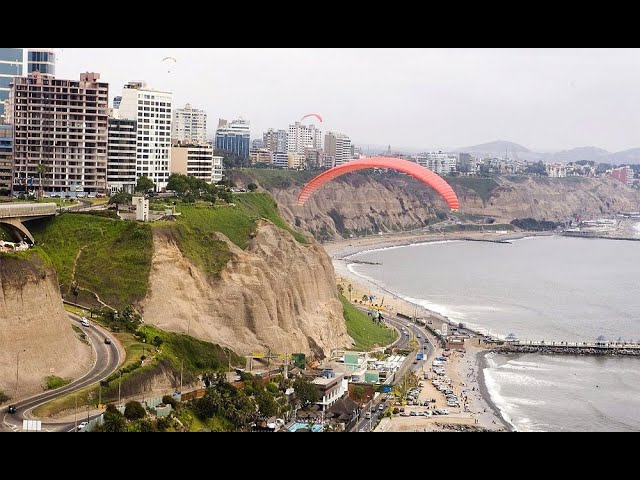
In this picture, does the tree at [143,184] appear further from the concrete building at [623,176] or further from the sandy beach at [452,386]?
the concrete building at [623,176]

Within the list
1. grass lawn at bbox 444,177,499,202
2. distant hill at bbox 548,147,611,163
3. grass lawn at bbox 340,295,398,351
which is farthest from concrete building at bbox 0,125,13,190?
distant hill at bbox 548,147,611,163

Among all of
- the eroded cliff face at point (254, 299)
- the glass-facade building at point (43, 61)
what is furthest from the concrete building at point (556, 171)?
the eroded cliff face at point (254, 299)

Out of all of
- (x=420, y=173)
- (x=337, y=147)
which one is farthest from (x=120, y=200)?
(x=337, y=147)

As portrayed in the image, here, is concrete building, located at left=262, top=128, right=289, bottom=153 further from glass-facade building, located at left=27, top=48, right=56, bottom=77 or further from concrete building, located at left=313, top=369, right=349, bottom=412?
concrete building, located at left=313, top=369, right=349, bottom=412

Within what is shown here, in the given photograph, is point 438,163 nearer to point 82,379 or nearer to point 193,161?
point 193,161
